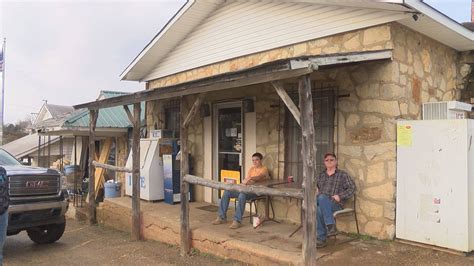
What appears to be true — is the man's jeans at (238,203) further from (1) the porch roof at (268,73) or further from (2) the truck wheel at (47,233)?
(2) the truck wheel at (47,233)

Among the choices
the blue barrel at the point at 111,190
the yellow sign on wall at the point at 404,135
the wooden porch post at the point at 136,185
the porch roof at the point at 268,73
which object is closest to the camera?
the porch roof at the point at 268,73

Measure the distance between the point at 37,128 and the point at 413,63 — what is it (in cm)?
1083

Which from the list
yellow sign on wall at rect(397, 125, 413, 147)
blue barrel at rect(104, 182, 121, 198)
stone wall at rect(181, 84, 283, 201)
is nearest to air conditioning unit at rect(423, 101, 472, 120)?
yellow sign on wall at rect(397, 125, 413, 147)

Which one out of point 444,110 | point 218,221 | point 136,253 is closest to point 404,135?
point 444,110

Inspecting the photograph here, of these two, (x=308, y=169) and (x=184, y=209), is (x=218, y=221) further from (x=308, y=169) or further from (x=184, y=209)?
(x=308, y=169)

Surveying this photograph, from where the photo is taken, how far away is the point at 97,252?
6.73m

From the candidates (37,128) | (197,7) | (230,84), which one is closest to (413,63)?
(230,84)

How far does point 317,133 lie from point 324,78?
2.73 ft

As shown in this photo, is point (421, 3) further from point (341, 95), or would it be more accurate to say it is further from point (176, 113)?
point (176, 113)

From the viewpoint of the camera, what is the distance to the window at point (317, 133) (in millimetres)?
6086

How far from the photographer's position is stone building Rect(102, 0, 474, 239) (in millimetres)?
5363

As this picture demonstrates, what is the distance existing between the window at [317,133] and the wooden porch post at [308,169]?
173 cm

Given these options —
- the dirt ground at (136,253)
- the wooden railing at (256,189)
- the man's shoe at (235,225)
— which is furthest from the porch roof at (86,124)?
the man's shoe at (235,225)

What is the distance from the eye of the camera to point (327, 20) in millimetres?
6082
